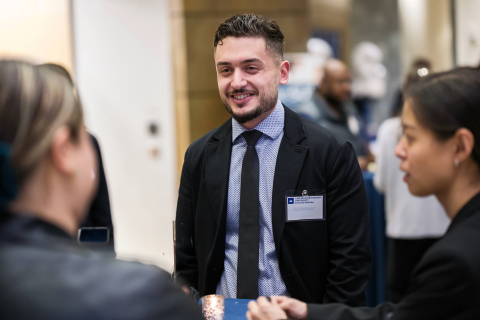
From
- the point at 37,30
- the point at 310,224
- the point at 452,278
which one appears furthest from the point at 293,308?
the point at 37,30

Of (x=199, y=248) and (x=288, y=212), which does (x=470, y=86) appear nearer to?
(x=288, y=212)

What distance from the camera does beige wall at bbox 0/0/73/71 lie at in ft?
13.3

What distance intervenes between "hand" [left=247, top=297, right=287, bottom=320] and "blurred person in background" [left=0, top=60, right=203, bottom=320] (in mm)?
543

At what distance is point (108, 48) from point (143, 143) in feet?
3.15

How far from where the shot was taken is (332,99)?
355 centimetres

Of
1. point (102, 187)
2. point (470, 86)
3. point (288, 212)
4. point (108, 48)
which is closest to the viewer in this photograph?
point (470, 86)

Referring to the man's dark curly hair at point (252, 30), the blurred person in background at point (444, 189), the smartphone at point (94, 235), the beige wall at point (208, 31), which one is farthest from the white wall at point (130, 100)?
the blurred person in background at point (444, 189)

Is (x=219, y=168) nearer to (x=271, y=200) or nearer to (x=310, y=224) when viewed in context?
(x=271, y=200)

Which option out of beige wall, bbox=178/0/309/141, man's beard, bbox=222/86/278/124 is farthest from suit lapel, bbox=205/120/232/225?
beige wall, bbox=178/0/309/141

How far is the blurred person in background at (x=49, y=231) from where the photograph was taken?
2.24 ft

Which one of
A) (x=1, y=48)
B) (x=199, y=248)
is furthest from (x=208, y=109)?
(x=199, y=248)

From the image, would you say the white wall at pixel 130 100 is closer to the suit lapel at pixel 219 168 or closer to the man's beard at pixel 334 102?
the man's beard at pixel 334 102

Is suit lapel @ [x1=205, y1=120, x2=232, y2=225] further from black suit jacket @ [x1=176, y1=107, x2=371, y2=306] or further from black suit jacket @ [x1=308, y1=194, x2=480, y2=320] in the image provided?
black suit jacket @ [x1=308, y1=194, x2=480, y2=320]

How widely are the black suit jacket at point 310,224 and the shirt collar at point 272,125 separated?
0.10 feet
